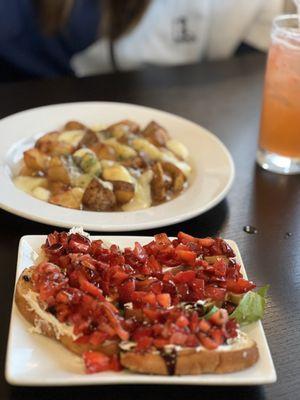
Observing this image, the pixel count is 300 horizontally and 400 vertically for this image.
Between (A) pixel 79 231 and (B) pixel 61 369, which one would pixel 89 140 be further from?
(B) pixel 61 369

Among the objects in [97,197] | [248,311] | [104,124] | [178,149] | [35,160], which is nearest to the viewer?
[248,311]

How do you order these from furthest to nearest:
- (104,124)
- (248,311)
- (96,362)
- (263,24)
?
(263,24) < (104,124) < (248,311) < (96,362)

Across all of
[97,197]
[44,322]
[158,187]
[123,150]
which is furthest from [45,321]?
[123,150]

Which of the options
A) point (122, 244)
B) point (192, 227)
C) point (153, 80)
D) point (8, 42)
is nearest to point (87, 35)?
point (8, 42)

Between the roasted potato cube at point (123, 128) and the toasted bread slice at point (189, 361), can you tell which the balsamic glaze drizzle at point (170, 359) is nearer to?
the toasted bread slice at point (189, 361)

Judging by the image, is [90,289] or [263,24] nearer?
[90,289]

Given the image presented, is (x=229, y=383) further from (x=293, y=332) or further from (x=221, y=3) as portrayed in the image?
(x=221, y=3)

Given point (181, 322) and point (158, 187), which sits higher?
point (181, 322)
